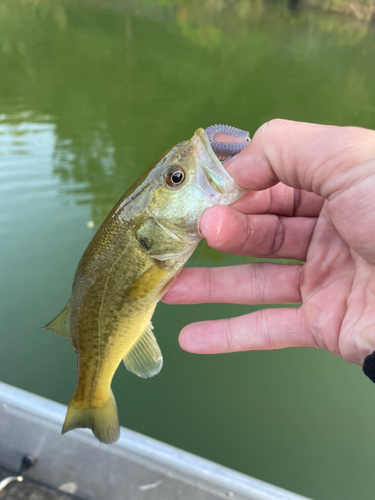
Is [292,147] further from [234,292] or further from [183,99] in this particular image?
[183,99]

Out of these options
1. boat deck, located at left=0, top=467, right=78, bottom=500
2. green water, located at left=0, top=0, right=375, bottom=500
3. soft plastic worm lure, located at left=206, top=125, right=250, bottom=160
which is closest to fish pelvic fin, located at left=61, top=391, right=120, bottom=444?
boat deck, located at left=0, top=467, right=78, bottom=500

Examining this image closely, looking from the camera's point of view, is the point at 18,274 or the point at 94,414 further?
the point at 18,274

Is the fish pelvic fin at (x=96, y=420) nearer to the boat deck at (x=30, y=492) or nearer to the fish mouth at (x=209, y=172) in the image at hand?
the boat deck at (x=30, y=492)

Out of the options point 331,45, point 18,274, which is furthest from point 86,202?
point 331,45

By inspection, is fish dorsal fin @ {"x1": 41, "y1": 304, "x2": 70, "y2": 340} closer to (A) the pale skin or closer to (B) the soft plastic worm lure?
(A) the pale skin

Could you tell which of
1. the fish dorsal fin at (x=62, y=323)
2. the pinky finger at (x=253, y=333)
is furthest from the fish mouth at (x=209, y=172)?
the fish dorsal fin at (x=62, y=323)

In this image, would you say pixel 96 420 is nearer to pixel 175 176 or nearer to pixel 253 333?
pixel 253 333
